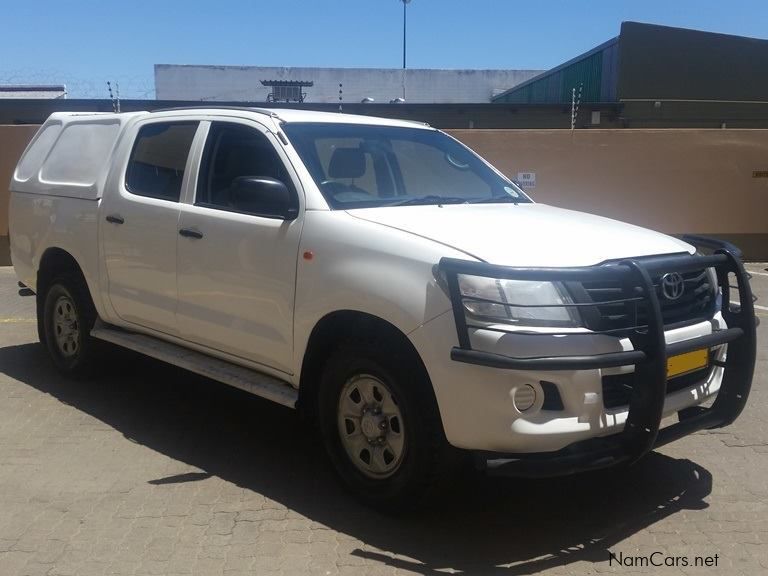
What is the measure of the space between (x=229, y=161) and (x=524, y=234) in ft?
6.60

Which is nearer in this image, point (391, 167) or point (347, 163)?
point (347, 163)

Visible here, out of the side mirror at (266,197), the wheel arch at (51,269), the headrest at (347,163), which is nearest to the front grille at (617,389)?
the side mirror at (266,197)

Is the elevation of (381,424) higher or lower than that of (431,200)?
lower

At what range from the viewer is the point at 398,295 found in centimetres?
365

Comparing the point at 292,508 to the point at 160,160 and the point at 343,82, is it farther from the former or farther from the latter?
the point at 343,82

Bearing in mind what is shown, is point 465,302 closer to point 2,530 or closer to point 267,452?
point 267,452

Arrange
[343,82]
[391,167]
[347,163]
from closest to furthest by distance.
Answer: [347,163] → [391,167] → [343,82]

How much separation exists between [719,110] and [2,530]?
19.8 meters

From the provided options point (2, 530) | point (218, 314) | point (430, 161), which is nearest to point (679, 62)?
point (430, 161)

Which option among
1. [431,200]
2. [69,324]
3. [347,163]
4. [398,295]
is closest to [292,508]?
[398,295]

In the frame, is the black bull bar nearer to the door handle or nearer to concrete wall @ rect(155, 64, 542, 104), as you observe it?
the door handle

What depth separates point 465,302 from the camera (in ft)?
11.2

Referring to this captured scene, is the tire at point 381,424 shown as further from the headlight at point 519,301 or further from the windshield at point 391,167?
the windshield at point 391,167

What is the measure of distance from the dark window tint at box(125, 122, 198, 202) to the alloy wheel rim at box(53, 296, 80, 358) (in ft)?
3.92
